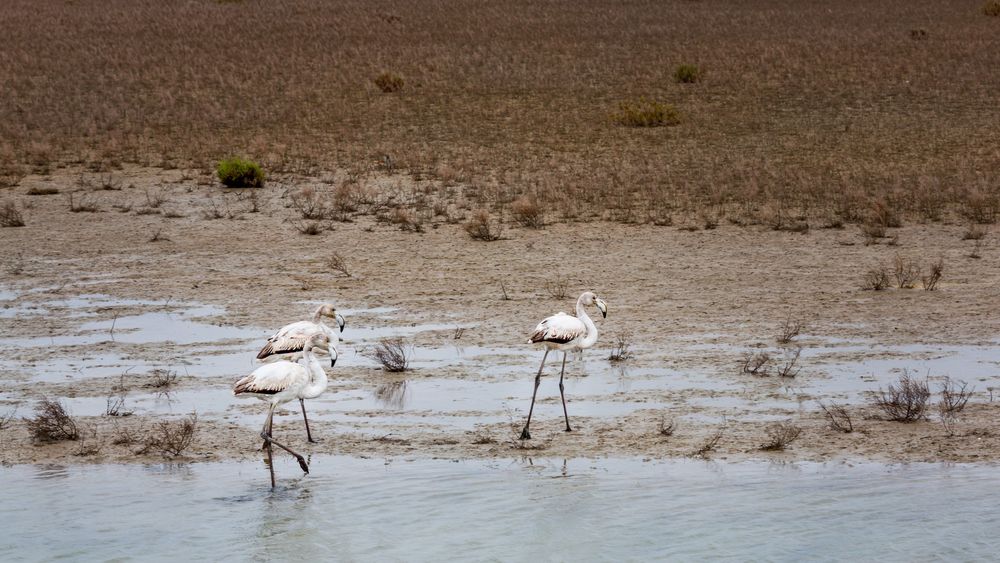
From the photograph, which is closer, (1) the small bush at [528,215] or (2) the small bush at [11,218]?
(1) the small bush at [528,215]

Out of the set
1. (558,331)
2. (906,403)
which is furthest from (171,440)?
(906,403)

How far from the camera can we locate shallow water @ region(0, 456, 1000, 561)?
355 inches

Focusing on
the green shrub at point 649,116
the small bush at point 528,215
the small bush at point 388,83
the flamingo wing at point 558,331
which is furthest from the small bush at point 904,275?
the small bush at point 388,83

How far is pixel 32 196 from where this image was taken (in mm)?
22688

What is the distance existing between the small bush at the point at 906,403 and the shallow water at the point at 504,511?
898 millimetres

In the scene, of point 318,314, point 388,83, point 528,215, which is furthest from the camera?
point 388,83

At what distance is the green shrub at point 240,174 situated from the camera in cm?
2291

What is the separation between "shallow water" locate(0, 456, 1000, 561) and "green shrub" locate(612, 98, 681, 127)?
64.9ft

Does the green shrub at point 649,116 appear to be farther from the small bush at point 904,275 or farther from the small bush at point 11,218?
the small bush at point 11,218

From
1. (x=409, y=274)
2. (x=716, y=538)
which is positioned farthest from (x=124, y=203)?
(x=716, y=538)

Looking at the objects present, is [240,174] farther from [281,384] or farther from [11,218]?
[281,384]

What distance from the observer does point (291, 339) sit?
11.5m

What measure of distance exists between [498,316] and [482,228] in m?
4.30

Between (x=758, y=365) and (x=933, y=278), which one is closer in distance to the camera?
(x=758, y=365)
